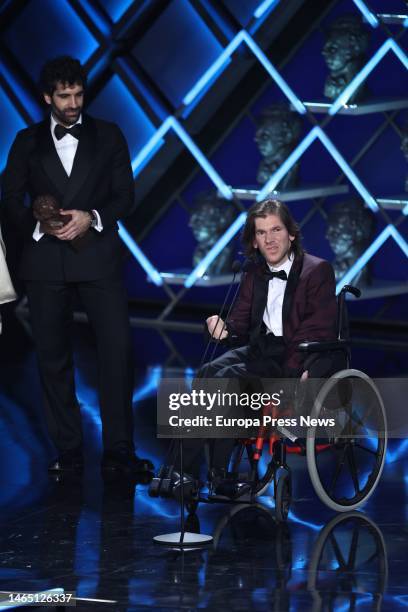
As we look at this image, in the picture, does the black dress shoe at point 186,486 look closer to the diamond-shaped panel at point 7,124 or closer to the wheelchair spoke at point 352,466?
the wheelchair spoke at point 352,466

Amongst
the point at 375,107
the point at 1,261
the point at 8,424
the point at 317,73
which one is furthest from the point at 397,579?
the point at 317,73

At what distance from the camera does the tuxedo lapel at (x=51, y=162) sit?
4938 millimetres

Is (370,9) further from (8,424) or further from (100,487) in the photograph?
(100,487)

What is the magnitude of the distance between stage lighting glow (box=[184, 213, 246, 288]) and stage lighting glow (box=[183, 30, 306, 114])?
2.26ft

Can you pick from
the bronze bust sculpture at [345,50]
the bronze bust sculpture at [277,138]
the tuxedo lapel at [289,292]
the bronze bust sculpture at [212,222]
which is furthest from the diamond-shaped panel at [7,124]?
the tuxedo lapel at [289,292]

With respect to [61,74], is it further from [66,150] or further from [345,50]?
[345,50]

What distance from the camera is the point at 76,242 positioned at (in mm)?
4918

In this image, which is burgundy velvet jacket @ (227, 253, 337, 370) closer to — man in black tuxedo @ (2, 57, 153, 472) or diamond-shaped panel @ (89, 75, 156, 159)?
man in black tuxedo @ (2, 57, 153, 472)

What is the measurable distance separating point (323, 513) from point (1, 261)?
126cm

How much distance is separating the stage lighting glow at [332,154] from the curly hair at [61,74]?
9.89 ft

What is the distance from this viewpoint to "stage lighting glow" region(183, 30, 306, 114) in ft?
25.4

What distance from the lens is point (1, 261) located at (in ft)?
13.0

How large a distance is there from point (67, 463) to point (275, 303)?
1.03 metres

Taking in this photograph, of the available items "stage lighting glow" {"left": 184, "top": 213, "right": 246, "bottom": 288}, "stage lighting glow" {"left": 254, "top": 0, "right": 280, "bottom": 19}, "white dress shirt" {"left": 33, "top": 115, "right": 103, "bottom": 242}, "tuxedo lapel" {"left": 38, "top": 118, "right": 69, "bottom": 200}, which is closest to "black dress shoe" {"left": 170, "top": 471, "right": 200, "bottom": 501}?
"white dress shirt" {"left": 33, "top": 115, "right": 103, "bottom": 242}
